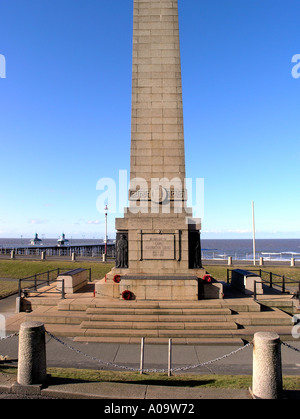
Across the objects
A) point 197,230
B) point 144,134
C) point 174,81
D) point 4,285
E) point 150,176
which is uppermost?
point 174,81

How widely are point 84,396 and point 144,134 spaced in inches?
433

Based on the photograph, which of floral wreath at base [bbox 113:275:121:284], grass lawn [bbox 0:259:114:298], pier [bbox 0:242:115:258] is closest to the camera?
floral wreath at base [bbox 113:275:121:284]

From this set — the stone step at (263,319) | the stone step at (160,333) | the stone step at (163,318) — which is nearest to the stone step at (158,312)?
the stone step at (163,318)

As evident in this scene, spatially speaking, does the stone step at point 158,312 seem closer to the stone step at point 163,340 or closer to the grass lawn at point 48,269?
the stone step at point 163,340

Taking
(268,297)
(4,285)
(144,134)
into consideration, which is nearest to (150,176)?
(144,134)

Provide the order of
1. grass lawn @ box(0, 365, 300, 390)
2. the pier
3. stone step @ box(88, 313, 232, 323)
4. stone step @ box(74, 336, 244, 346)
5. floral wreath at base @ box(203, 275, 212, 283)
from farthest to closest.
Result: the pier, floral wreath at base @ box(203, 275, 212, 283), stone step @ box(88, 313, 232, 323), stone step @ box(74, 336, 244, 346), grass lawn @ box(0, 365, 300, 390)

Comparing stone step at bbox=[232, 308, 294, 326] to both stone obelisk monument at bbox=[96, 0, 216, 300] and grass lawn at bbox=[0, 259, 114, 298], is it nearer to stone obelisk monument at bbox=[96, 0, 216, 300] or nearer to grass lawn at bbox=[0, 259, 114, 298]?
stone obelisk monument at bbox=[96, 0, 216, 300]

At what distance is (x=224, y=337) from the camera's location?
930 cm

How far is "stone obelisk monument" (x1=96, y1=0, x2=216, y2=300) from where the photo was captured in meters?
12.1

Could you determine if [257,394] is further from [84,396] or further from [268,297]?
[268,297]

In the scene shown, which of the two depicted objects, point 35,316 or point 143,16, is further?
point 143,16

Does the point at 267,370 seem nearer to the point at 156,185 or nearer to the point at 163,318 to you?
the point at 163,318

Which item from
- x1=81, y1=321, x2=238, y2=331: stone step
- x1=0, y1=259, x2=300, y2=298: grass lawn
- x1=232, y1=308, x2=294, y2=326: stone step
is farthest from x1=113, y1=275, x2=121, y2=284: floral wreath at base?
x1=0, y1=259, x2=300, y2=298: grass lawn

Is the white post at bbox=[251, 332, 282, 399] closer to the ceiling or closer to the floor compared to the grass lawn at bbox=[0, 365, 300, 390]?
closer to the ceiling
